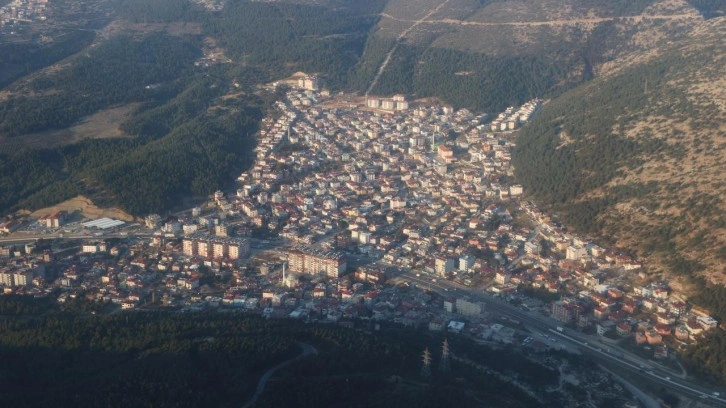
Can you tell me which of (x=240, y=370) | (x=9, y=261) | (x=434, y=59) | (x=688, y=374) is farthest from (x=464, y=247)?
(x=434, y=59)

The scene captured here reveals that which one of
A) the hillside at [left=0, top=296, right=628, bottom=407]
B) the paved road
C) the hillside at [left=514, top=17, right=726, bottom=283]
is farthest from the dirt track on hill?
the paved road

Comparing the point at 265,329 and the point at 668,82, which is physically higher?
the point at 668,82

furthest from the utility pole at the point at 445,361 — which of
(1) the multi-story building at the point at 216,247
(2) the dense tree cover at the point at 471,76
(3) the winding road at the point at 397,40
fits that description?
(3) the winding road at the point at 397,40

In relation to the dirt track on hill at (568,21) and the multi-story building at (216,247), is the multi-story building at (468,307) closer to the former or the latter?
the multi-story building at (216,247)

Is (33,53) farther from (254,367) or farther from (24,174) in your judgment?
(254,367)

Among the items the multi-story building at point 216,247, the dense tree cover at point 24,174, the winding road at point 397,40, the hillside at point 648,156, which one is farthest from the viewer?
the winding road at point 397,40

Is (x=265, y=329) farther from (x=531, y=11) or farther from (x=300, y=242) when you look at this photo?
(x=531, y=11)

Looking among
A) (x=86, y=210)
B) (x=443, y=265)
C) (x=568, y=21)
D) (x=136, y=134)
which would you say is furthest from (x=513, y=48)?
(x=86, y=210)
